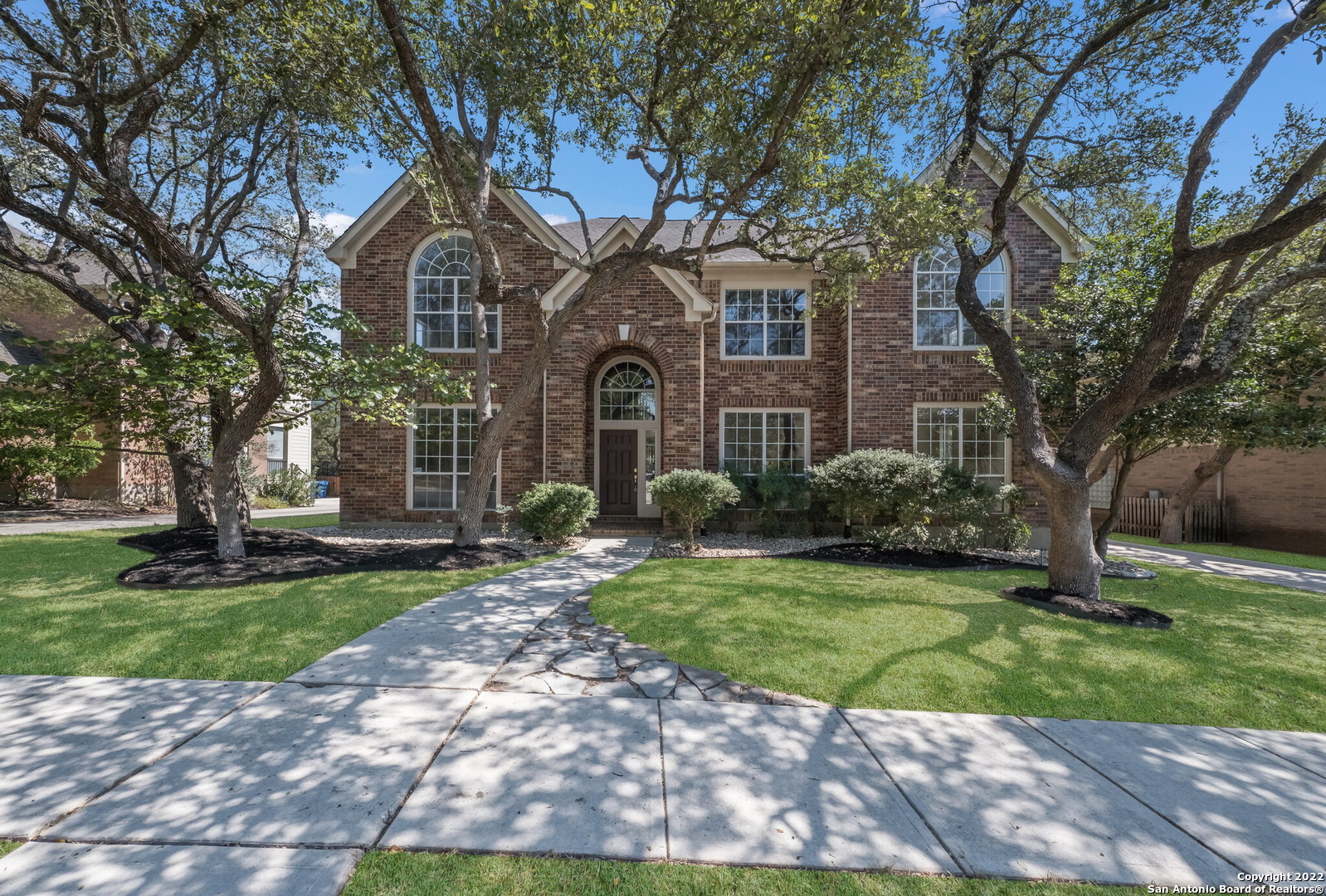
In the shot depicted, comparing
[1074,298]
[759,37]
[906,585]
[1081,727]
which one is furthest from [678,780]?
[1074,298]

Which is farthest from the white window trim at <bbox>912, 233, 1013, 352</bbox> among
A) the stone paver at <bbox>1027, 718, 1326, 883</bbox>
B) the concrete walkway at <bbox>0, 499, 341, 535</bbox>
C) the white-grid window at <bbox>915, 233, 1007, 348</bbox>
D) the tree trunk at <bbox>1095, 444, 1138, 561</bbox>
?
the concrete walkway at <bbox>0, 499, 341, 535</bbox>

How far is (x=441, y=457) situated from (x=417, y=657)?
9.22 metres

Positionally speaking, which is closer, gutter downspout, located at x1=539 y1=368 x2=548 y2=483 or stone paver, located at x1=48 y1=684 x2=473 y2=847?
stone paver, located at x1=48 y1=684 x2=473 y2=847

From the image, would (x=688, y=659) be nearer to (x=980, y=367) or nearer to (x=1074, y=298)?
(x=1074, y=298)

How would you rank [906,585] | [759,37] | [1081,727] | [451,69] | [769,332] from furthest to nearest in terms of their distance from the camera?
[769,332] < [451,69] < [906,585] < [759,37] < [1081,727]

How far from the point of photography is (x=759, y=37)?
592 cm

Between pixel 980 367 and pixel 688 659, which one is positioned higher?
pixel 980 367

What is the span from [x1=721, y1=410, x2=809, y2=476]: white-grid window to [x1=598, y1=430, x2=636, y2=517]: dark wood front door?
2.40 meters

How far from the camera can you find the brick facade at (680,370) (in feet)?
39.3

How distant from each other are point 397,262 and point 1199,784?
14.9 m

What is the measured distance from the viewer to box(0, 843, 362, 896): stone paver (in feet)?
6.39

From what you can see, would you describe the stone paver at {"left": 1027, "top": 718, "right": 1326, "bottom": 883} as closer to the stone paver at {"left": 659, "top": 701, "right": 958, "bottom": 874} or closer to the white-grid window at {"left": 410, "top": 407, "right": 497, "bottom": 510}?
the stone paver at {"left": 659, "top": 701, "right": 958, "bottom": 874}

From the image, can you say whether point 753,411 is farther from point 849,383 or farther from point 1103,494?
point 1103,494

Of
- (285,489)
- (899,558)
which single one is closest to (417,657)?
(899,558)
